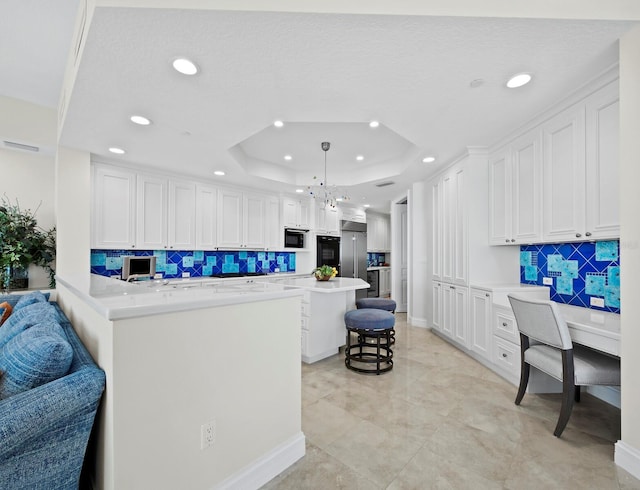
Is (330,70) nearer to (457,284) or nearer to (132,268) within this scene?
(457,284)

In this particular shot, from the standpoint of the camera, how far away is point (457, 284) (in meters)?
3.68

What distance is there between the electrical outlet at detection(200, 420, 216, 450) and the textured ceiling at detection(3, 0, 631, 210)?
1946mm

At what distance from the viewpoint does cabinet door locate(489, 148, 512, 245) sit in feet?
9.94

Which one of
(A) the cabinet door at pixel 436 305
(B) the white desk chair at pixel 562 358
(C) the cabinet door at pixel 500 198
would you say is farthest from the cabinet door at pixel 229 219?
(B) the white desk chair at pixel 562 358

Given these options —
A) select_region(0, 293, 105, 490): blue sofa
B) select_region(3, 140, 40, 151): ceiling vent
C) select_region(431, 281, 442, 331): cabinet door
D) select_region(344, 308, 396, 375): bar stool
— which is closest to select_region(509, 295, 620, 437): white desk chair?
select_region(344, 308, 396, 375): bar stool

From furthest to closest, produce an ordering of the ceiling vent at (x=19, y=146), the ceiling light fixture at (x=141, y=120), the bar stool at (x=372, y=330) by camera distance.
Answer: the ceiling vent at (x=19, y=146) → the bar stool at (x=372, y=330) → the ceiling light fixture at (x=141, y=120)

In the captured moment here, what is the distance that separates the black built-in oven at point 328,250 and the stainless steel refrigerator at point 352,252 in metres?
0.12

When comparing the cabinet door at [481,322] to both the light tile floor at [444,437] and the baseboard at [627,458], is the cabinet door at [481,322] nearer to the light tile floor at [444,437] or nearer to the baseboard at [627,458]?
the light tile floor at [444,437]

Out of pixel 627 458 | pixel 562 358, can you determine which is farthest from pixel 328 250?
pixel 627 458

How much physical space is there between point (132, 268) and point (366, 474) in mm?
3420

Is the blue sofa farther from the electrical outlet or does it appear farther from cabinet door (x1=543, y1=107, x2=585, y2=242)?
cabinet door (x1=543, y1=107, x2=585, y2=242)

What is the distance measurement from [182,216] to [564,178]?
177 inches

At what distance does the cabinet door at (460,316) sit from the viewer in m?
3.45

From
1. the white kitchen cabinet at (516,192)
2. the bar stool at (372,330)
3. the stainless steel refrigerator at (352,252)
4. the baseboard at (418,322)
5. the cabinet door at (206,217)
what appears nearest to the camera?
the white kitchen cabinet at (516,192)
